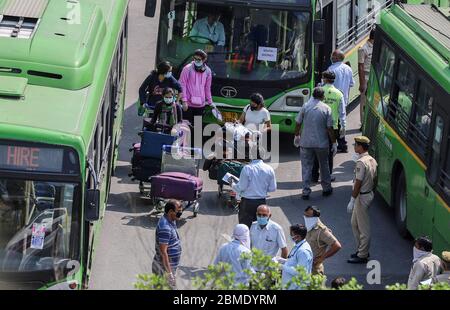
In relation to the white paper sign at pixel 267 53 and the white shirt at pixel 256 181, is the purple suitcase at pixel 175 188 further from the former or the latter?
the white paper sign at pixel 267 53

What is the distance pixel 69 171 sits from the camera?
13461 mm

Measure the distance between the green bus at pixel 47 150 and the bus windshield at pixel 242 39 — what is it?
248 inches

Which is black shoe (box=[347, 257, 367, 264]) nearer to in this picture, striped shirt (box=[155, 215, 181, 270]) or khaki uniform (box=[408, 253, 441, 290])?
khaki uniform (box=[408, 253, 441, 290])

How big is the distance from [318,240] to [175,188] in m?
3.44

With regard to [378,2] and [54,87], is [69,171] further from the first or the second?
[378,2]

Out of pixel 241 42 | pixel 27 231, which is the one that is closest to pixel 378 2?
pixel 241 42

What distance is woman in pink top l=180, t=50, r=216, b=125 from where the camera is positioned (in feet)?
70.6

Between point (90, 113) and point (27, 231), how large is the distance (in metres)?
1.70

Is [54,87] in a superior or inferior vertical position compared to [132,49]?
superior

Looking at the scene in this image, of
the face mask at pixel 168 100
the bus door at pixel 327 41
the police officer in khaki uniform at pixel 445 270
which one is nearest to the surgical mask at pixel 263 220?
the police officer in khaki uniform at pixel 445 270

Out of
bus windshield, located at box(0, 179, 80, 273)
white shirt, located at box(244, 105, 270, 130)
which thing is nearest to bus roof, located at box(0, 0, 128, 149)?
bus windshield, located at box(0, 179, 80, 273)

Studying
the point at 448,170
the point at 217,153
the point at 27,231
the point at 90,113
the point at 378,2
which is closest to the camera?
the point at 27,231
